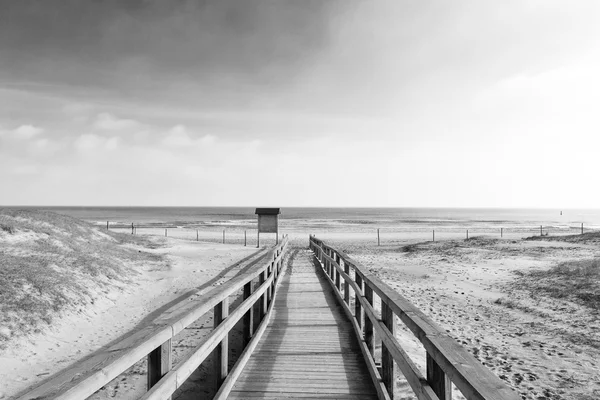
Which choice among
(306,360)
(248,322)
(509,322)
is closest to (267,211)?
(509,322)

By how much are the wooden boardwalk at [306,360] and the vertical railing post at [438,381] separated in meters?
1.59

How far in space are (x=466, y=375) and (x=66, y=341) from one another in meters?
7.47

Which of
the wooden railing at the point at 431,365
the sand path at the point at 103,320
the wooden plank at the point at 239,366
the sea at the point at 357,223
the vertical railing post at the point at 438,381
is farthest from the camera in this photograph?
the sea at the point at 357,223

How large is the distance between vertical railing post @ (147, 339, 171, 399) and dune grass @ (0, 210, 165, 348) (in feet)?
18.2

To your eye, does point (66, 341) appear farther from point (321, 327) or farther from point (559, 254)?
point (559, 254)

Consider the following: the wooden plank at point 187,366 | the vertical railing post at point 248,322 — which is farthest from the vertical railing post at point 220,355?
the vertical railing post at point 248,322

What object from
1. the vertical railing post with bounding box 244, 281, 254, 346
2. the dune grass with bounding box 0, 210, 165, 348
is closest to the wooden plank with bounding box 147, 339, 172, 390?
the vertical railing post with bounding box 244, 281, 254, 346

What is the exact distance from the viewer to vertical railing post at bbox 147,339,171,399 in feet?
7.78

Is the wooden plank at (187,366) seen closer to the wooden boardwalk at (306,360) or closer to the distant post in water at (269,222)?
the wooden boardwalk at (306,360)

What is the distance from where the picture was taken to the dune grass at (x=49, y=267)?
6.92 m

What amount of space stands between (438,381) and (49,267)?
10.5m

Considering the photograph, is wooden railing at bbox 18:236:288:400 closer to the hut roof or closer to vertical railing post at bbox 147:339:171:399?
vertical railing post at bbox 147:339:171:399

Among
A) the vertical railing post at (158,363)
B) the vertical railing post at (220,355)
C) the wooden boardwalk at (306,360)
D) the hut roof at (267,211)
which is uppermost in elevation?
the hut roof at (267,211)

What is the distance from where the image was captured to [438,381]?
229 cm
